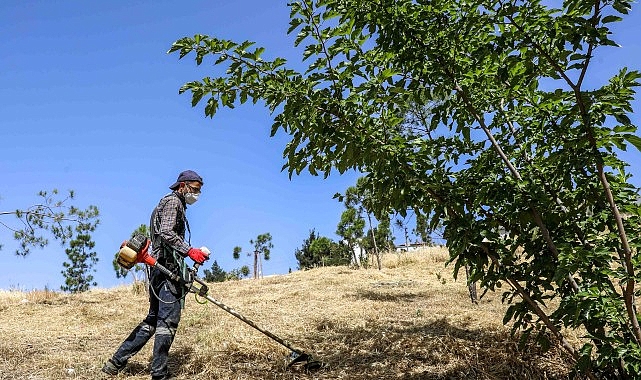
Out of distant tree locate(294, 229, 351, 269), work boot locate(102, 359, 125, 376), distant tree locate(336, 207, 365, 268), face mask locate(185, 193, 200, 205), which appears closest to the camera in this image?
work boot locate(102, 359, 125, 376)

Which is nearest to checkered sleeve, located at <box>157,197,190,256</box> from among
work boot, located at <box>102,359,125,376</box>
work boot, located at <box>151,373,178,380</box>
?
work boot, located at <box>151,373,178,380</box>

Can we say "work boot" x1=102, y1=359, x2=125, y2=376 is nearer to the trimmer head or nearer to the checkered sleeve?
the checkered sleeve

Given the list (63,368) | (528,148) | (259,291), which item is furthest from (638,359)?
(259,291)

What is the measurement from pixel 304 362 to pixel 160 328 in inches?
53.0

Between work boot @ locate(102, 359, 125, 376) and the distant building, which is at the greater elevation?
the distant building

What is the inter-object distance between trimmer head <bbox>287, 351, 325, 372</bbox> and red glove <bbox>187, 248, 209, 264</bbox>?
1228mm

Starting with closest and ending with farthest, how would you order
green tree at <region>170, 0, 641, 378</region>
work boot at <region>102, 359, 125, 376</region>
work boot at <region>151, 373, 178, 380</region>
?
1. green tree at <region>170, 0, 641, 378</region>
2. work boot at <region>151, 373, 178, 380</region>
3. work boot at <region>102, 359, 125, 376</region>

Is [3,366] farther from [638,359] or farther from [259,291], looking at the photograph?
[259,291]

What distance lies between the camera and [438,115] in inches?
122

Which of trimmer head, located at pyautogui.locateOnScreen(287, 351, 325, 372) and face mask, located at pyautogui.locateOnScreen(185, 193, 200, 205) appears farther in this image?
face mask, located at pyautogui.locateOnScreen(185, 193, 200, 205)

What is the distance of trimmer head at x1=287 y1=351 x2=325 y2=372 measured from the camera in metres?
4.32

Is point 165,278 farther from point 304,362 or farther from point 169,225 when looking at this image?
point 304,362

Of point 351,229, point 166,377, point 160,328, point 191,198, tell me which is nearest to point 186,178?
point 191,198

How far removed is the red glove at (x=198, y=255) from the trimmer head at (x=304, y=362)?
1228mm
